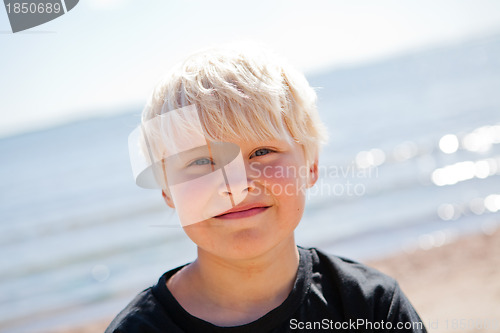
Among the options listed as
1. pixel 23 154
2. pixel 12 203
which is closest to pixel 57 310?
pixel 12 203

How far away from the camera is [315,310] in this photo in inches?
72.7

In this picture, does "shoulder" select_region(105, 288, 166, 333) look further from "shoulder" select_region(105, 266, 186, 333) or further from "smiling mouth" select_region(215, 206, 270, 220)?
"smiling mouth" select_region(215, 206, 270, 220)

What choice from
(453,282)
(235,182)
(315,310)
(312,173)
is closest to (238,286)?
(315,310)

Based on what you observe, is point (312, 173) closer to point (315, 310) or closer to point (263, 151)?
point (263, 151)

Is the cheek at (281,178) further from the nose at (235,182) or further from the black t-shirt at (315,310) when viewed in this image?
the black t-shirt at (315,310)

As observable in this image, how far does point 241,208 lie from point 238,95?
0.40 m

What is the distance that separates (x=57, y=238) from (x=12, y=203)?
19.5 ft

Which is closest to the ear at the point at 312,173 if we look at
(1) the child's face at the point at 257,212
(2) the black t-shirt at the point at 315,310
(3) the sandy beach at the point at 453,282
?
(1) the child's face at the point at 257,212

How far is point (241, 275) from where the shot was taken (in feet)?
6.23

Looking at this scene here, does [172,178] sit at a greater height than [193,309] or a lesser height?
greater

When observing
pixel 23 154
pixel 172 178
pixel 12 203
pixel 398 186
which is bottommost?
pixel 23 154

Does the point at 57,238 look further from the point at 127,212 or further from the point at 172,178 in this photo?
the point at 172,178

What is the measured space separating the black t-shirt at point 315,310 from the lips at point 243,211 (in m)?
0.35

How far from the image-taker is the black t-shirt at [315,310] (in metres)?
1.76
